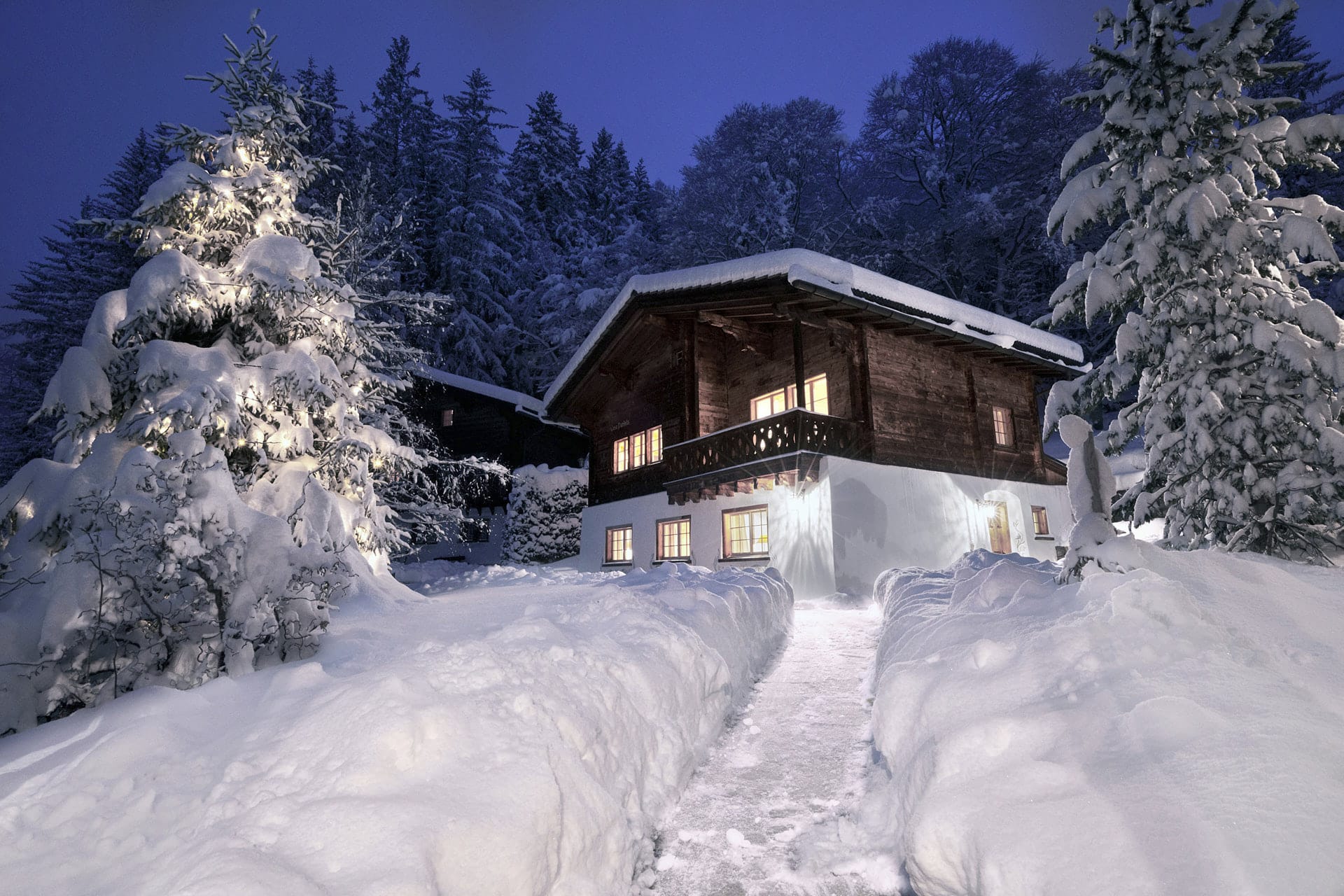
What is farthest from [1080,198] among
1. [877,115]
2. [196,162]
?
[877,115]

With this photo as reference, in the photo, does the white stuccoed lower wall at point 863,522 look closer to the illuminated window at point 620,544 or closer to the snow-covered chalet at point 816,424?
the snow-covered chalet at point 816,424

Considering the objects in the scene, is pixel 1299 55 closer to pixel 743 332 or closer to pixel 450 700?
pixel 743 332

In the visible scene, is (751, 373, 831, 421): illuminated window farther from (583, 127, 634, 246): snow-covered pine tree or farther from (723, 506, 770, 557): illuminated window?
(583, 127, 634, 246): snow-covered pine tree

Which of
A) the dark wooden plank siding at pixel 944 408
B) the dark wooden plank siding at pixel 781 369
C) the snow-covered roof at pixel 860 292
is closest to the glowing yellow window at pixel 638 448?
the dark wooden plank siding at pixel 781 369

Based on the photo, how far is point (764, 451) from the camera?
46.2 ft

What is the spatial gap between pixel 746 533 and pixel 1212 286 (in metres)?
10.5

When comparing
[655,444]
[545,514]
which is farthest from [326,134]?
[655,444]

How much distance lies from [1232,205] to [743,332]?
35.5 ft

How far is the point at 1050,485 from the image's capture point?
18.6 metres

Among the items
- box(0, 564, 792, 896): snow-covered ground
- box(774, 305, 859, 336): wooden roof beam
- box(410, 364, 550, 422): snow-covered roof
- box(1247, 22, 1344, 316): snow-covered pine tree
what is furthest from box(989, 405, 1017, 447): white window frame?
box(0, 564, 792, 896): snow-covered ground

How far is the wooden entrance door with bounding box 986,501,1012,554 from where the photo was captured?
54.7 ft

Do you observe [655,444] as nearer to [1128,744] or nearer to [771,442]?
[771,442]

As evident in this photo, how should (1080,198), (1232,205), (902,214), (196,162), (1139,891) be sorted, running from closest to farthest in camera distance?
(1139,891)
(1232,205)
(1080,198)
(196,162)
(902,214)

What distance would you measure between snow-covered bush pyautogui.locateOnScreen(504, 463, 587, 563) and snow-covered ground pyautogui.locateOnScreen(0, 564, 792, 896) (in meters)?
17.9
